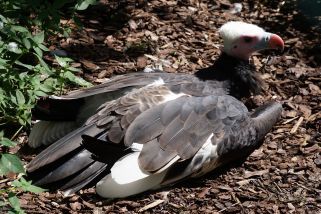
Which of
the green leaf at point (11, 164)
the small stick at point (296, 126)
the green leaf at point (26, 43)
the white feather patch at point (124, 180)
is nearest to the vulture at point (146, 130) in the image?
the white feather patch at point (124, 180)

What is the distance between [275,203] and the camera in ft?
16.2

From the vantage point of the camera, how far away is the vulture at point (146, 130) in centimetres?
475

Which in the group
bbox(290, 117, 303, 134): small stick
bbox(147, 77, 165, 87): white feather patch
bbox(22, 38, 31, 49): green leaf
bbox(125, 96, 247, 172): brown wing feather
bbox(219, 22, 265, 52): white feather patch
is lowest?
bbox(290, 117, 303, 134): small stick

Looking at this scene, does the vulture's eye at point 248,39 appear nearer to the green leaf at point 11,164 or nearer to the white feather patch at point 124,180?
the white feather patch at point 124,180

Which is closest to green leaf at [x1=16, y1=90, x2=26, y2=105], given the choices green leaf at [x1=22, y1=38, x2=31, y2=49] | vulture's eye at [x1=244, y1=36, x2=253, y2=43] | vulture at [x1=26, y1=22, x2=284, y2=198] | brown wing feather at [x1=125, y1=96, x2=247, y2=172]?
vulture at [x1=26, y1=22, x2=284, y2=198]

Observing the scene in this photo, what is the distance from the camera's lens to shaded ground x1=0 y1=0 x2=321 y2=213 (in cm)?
486

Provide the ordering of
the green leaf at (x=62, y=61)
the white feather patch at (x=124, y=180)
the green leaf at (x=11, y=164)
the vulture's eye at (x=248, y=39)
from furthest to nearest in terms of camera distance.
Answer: the vulture's eye at (x=248, y=39) → the green leaf at (x=62, y=61) → the white feather patch at (x=124, y=180) → the green leaf at (x=11, y=164)

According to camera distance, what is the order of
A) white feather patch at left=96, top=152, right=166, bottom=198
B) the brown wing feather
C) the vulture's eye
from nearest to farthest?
white feather patch at left=96, top=152, right=166, bottom=198 < the brown wing feather < the vulture's eye

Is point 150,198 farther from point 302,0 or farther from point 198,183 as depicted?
point 302,0

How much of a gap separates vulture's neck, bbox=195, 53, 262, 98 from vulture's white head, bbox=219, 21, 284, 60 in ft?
0.24

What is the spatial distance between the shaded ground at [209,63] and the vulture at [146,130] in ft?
0.47

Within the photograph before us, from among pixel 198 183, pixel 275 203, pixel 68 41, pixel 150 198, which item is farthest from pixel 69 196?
pixel 68 41

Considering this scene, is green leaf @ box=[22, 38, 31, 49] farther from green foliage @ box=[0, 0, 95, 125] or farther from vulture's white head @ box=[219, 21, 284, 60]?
vulture's white head @ box=[219, 21, 284, 60]

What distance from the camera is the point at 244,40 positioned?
227 inches
